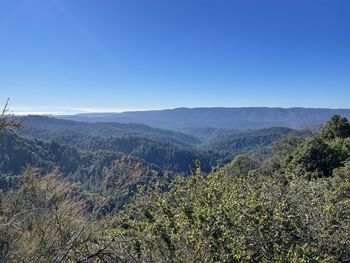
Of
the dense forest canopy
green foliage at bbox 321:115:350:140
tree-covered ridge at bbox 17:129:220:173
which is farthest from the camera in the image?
tree-covered ridge at bbox 17:129:220:173

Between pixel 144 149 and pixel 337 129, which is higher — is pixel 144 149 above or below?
below

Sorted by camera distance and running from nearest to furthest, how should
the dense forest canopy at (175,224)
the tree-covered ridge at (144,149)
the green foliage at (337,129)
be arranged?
the dense forest canopy at (175,224) → the green foliage at (337,129) → the tree-covered ridge at (144,149)

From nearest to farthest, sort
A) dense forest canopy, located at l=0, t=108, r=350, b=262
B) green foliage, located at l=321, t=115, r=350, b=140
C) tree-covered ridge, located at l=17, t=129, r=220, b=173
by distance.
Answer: dense forest canopy, located at l=0, t=108, r=350, b=262
green foliage, located at l=321, t=115, r=350, b=140
tree-covered ridge, located at l=17, t=129, r=220, b=173

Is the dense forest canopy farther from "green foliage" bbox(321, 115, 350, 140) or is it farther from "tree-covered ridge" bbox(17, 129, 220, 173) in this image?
"tree-covered ridge" bbox(17, 129, 220, 173)

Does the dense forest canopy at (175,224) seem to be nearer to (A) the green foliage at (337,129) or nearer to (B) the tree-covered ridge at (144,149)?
(A) the green foliage at (337,129)

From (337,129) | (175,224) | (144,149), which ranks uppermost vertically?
(337,129)

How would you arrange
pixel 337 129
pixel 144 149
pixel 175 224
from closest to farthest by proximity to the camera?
pixel 175 224
pixel 337 129
pixel 144 149

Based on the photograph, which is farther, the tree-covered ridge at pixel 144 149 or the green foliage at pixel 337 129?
the tree-covered ridge at pixel 144 149

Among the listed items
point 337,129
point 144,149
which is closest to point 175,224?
point 337,129

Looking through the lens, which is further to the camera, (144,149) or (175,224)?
(144,149)

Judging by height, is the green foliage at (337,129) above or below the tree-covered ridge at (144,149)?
above

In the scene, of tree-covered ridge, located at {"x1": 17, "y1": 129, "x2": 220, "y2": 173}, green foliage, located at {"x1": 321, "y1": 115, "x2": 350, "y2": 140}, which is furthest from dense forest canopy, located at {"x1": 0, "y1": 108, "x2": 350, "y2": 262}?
tree-covered ridge, located at {"x1": 17, "y1": 129, "x2": 220, "y2": 173}

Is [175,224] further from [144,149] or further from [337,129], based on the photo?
[144,149]

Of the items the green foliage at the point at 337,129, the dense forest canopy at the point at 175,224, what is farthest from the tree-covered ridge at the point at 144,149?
the dense forest canopy at the point at 175,224
